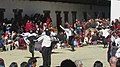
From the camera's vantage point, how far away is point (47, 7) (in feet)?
126

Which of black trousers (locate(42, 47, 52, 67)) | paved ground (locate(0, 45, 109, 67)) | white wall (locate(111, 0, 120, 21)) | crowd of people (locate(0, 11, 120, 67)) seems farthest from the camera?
white wall (locate(111, 0, 120, 21))

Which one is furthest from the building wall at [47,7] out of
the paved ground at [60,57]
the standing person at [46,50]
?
the standing person at [46,50]

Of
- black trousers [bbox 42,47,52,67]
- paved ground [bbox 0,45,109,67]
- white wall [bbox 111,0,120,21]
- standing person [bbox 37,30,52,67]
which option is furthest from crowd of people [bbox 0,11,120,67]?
white wall [bbox 111,0,120,21]

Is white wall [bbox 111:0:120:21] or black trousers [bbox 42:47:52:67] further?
white wall [bbox 111:0:120:21]

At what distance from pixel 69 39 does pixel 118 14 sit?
42.2ft

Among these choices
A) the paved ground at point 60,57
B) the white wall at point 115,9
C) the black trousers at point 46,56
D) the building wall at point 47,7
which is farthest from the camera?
the white wall at point 115,9

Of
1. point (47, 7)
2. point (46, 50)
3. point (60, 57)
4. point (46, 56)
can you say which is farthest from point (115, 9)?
point (46, 56)

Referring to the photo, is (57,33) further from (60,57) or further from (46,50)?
(46,50)

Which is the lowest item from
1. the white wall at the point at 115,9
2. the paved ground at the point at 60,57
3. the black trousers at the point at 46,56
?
the paved ground at the point at 60,57

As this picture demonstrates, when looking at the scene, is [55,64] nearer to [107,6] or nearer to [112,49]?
[112,49]

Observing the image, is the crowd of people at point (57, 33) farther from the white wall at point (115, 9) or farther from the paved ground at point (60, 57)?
the white wall at point (115, 9)

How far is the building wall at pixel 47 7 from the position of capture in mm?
33812

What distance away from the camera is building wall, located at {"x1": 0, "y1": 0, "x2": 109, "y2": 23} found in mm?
33812

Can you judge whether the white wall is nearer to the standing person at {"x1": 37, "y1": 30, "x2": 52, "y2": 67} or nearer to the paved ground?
the paved ground
